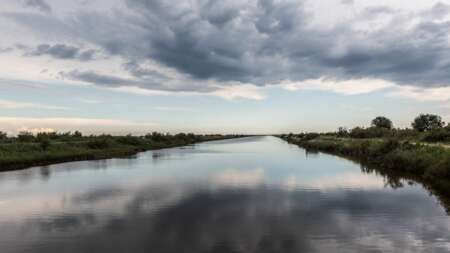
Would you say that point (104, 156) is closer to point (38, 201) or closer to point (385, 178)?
point (38, 201)

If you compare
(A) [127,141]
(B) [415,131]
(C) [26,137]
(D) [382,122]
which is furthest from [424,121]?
(C) [26,137]

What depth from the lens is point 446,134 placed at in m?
Result: 42.7

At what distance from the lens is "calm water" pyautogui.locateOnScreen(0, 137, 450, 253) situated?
436 inches

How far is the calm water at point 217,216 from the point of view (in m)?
11.1

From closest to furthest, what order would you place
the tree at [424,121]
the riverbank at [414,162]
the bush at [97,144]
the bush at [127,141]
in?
the riverbank at [414,162], the bush at [97,144], the bush at [127,141], the tree at [424,121]

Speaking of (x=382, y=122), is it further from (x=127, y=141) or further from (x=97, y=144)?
(x=97, y=144)

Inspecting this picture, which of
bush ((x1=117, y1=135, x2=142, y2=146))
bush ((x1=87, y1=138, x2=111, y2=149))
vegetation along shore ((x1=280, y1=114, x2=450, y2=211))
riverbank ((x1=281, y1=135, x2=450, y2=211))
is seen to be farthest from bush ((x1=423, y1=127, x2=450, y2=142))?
bush ((x1=117, y1=135, x2=142, y2=146))

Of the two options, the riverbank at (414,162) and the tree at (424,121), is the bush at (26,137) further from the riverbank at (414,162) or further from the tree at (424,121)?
the tree at (424,121)

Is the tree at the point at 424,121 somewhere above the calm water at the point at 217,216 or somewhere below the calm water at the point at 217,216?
above

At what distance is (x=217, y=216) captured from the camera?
14883 millimetres

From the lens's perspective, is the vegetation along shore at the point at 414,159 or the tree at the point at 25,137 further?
the tree at the point at 25,137

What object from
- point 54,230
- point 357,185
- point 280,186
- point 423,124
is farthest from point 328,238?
point 423,124

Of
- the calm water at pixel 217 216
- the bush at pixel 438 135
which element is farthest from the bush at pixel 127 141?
the bush at pixel 438 135

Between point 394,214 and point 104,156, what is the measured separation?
126ft
